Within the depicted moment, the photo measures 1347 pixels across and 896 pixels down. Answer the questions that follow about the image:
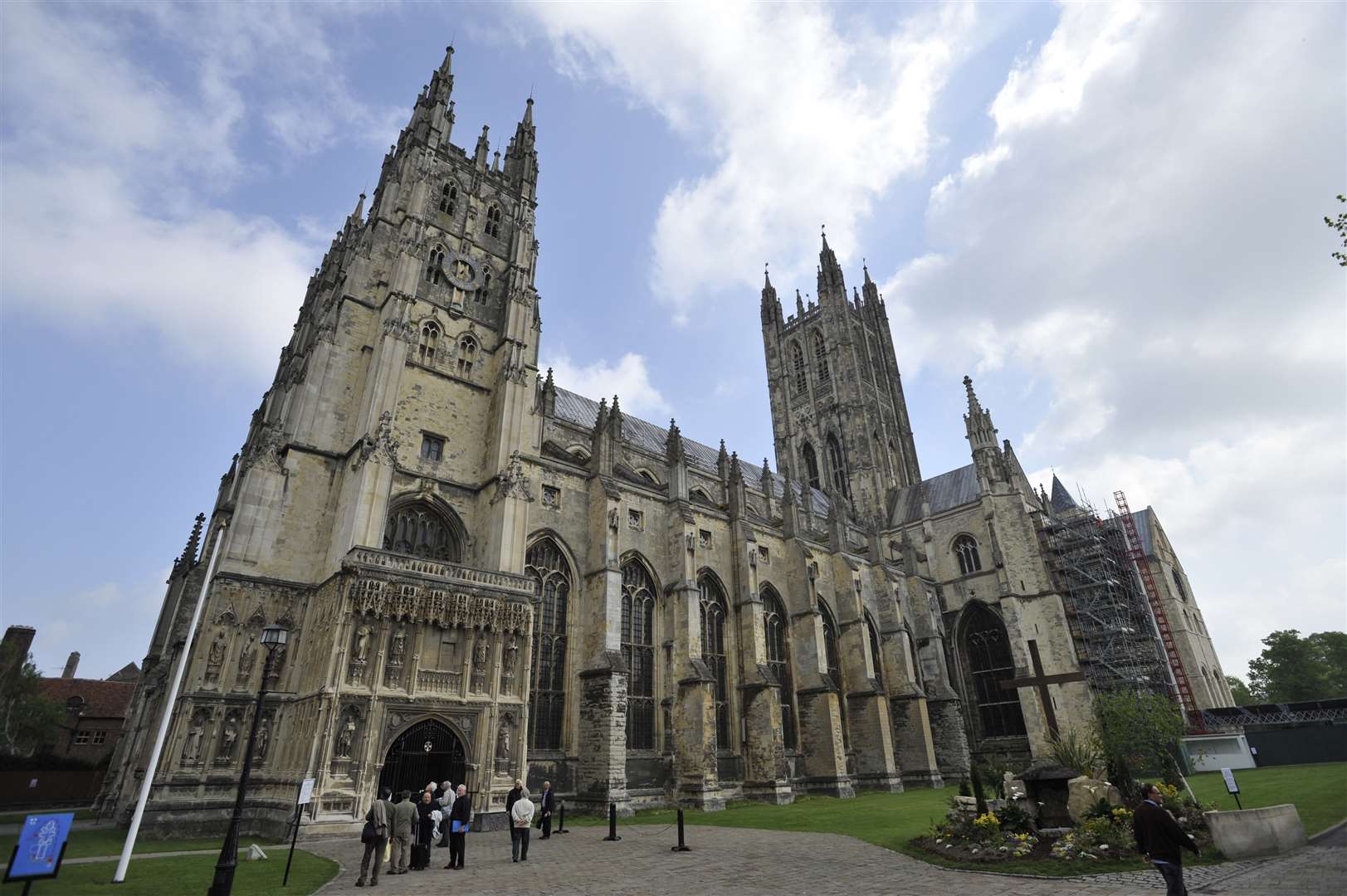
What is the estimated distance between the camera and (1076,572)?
4038 cm

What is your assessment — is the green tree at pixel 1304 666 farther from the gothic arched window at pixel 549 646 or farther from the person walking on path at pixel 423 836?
the person walking on path at pixel 423 836

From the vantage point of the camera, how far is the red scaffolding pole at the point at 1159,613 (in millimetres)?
41875

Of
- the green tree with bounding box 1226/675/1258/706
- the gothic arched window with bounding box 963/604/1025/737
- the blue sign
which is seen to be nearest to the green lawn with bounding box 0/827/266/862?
the blue sign

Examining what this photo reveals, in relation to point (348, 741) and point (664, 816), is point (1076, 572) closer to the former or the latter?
point (664, 816)

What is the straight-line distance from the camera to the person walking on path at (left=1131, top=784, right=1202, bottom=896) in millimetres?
6926

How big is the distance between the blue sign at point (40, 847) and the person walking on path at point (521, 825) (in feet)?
23.0

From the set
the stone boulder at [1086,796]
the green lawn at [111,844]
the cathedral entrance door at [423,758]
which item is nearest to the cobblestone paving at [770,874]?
the stone boulder at [1086,796]

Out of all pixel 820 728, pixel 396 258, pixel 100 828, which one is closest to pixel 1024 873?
pixel 820 728

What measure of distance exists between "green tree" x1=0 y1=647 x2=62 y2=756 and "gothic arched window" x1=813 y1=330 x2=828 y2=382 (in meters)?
55.9

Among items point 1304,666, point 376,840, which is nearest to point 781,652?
point 376,840

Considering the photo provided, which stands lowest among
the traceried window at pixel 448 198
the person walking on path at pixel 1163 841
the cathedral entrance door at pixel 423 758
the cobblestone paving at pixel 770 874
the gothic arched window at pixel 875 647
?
the cobblestone paving at pixel 770 874

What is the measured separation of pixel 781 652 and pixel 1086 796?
20.5 metres

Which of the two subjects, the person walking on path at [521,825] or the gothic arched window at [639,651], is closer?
the person walking on path at [521,825]

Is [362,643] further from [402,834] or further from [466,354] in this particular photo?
[466,354]
